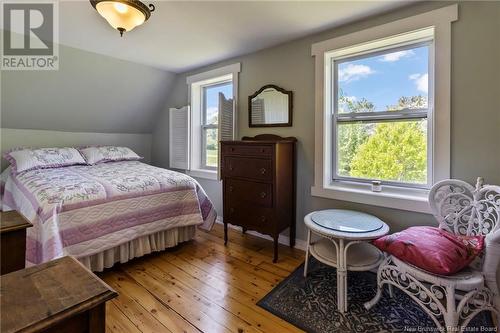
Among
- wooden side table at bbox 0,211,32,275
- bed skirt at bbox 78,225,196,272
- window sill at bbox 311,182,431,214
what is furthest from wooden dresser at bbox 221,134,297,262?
wooden side table at bbox 0,211,32,275

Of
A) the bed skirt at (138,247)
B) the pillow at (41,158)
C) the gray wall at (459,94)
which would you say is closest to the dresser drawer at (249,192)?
the gray wall at (459,94)

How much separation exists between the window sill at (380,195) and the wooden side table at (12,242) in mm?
2259

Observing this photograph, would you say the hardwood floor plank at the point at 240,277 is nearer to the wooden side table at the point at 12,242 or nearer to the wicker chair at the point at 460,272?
the wicker chair at the point at 460,272

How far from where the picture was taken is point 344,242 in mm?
1822

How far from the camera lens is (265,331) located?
159cm

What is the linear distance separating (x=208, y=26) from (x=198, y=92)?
155cm

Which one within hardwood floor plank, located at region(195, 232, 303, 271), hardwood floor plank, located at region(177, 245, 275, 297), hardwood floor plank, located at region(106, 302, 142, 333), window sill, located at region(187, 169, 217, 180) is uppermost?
window sill, located at region(187, 169, 217, 180)

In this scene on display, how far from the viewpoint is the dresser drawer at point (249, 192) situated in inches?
97.7

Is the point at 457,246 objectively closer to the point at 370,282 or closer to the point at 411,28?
the point at 370,282

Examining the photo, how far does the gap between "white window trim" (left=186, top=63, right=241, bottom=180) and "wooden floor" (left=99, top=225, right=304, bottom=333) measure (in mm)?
1220

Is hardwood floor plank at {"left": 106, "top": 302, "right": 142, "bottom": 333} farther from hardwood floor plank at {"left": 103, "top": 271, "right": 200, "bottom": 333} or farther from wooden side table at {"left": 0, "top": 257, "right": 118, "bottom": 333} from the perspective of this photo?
wooden side table at {"left": 0, "top": 257, "right": 118, "bottom": 333}

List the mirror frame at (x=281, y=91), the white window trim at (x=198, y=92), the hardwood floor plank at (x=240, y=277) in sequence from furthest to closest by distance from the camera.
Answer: the white window trim at (x=198, y=92) < the mirror frame at (x=281, y=91) < the hardwood floor plank at (x=240, y=277)

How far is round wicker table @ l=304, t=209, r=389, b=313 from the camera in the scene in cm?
177

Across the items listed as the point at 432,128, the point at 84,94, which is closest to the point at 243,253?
the point at 432,128
